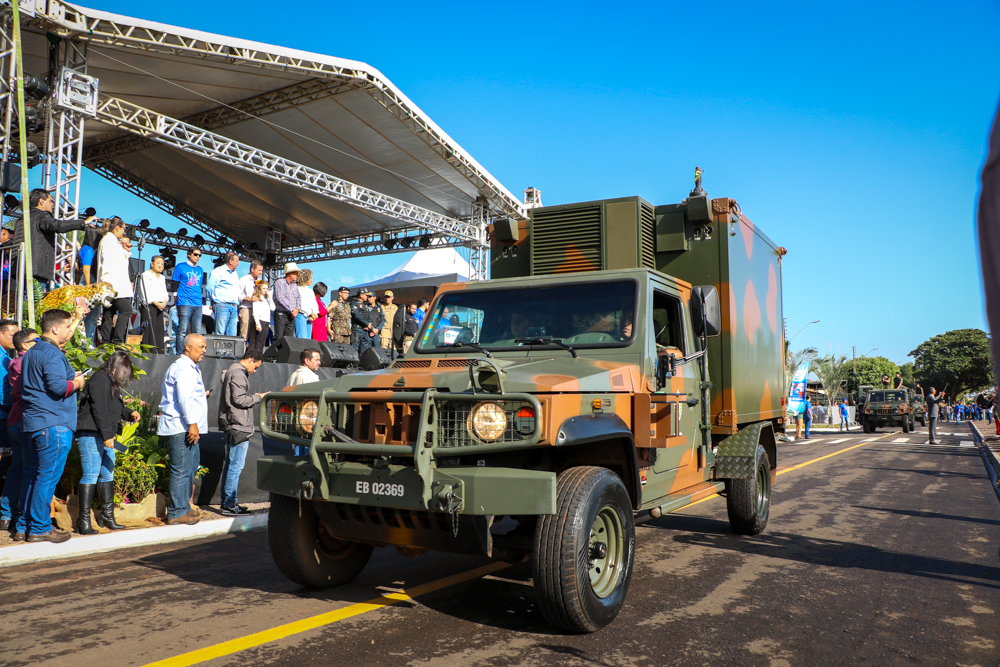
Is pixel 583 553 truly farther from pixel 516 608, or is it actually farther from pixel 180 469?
pixel 180 469

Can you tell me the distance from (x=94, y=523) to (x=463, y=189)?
61.0ft

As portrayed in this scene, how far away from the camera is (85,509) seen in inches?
253

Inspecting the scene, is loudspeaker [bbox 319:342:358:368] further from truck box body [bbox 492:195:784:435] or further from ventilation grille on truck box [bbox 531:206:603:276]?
ventilation grille on truck box [bbox 531:206:603:276]

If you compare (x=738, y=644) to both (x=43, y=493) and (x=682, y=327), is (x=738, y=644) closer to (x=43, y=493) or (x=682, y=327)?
(x=682, y=327)

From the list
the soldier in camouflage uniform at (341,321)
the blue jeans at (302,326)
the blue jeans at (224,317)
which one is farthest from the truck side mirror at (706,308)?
the soldier in camouflage uniform at (341,321)

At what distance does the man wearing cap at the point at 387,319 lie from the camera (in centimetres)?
1531

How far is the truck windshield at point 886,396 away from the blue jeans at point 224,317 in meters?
31.2

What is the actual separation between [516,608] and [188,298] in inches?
351

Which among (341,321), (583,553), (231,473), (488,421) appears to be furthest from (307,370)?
(341,321)

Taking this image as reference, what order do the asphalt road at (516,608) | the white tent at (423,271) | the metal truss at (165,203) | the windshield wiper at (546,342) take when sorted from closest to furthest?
the asphalt road at (516,608), the windshield wiper at (546,342), the metal truss at (165,203), the white tent at (423,271)

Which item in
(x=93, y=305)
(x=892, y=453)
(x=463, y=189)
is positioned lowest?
(x=892, y=453)

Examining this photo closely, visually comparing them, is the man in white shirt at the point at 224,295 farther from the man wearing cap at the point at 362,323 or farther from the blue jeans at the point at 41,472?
the blue jeans at the point at 41,472

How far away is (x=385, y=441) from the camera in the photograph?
3967 millimetres

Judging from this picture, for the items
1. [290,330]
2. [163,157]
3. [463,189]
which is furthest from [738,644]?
[163,157]
